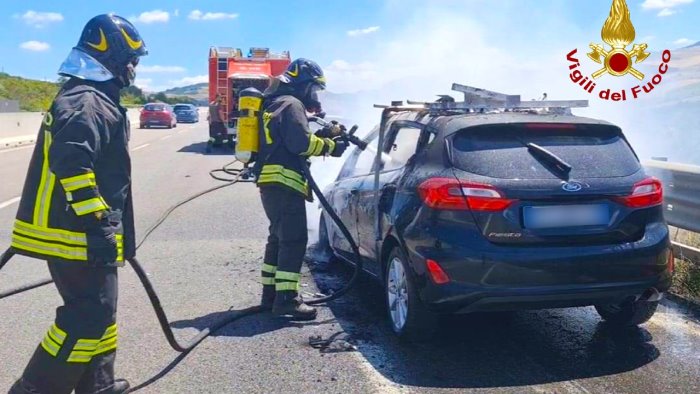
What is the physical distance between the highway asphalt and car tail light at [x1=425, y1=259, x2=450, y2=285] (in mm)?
541

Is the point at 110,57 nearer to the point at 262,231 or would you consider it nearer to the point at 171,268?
the point at 171,268

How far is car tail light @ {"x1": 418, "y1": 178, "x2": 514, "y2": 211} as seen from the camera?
400cm

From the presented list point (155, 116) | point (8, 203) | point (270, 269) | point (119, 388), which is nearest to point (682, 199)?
point (270, 269)

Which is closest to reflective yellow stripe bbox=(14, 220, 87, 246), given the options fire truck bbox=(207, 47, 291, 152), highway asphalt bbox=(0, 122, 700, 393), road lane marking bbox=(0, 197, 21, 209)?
highway asphalt bbox=(0, 122, 700, 393)

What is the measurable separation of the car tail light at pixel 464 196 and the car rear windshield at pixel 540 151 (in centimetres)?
12

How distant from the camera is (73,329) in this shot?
3256 millimetres

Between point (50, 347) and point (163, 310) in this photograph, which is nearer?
point (50, 347)

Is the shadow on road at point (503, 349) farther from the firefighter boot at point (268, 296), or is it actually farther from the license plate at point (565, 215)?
the license plate at point (565, 215)

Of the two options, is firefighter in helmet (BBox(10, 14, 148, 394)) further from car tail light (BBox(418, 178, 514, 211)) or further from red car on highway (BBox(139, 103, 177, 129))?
red car on highway (BBox(139, 103, 177, 129))

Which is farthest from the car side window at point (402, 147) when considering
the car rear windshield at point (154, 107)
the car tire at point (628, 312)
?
the car rear windshield at point (154, 107)

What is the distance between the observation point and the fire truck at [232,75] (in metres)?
22.1

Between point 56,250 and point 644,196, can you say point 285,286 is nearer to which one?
point 56,250

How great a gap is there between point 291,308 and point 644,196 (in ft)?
8.35

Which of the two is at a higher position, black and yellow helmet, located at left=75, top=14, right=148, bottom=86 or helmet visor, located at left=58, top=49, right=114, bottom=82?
black and yellow helmet, located at left=75, top=14, right=148, bottom=86
